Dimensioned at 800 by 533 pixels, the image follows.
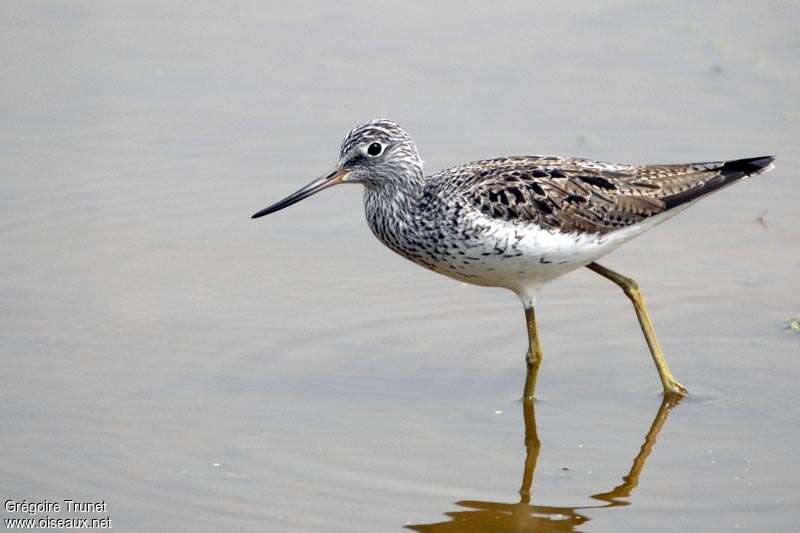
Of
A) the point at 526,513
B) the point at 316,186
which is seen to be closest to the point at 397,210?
the point at 316,186

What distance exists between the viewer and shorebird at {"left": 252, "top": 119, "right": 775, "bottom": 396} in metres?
9.77

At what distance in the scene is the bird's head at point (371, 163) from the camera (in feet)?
33.6

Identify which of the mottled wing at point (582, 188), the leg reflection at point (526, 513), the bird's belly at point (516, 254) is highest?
the mottled wing at point (582, 188)

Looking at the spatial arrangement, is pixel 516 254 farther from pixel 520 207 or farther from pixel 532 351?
pixel 532 351

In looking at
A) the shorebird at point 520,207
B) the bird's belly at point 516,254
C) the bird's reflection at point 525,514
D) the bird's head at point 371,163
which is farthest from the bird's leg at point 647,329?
the bird's head at point 371,163

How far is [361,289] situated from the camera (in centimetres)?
1138

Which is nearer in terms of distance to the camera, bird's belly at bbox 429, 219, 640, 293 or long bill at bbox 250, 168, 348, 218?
bird's belly at bbox 429, 219, 640, 293

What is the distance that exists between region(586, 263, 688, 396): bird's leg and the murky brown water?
5.1 inches

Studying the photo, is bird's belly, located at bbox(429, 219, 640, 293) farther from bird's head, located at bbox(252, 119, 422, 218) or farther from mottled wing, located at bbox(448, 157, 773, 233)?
bird's head, located at bbox(252, 119, 422, 218)

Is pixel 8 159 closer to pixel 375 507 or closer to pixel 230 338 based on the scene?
pixel 230 338

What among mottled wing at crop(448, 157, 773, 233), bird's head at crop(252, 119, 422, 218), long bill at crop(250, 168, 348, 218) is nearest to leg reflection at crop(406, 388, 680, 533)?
mottled wing at crop(448, 157, 773, 233)

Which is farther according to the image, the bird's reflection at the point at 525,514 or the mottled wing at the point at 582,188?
the mottled wing at the point at 582,188

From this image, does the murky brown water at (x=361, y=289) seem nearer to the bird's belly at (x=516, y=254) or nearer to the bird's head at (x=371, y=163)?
the bird's belly at (x=516, y=254)

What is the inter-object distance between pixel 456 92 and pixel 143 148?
Answer: 311cm
